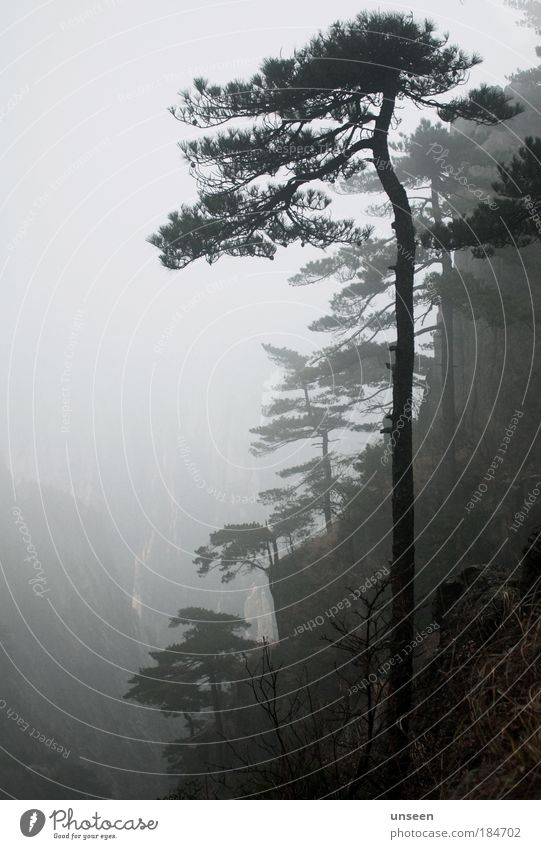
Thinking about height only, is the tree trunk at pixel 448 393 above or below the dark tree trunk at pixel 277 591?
above

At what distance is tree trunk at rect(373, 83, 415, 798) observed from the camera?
24.2 ft

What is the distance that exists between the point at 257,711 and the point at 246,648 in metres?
3.23

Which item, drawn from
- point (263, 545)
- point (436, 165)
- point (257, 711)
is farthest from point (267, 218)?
point (257, 711)

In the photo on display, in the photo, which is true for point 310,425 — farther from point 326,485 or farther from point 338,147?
point 338,147

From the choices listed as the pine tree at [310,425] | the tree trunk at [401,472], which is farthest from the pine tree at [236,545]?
the tree trunk at [401,472]

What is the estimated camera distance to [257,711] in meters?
21.1

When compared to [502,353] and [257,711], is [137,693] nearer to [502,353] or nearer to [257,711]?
[257,711]

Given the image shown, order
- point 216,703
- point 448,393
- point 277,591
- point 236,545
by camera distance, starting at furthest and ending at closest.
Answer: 1. point 277,591
2. point 236,545
3. point 216,703
4. point 448,393

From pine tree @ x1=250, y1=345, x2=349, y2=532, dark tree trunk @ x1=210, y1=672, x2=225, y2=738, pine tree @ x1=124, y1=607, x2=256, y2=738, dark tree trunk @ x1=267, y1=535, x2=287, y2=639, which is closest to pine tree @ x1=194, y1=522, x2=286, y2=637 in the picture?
dark tree trunk @ x1=267, y1=535, x2=287, y2=639

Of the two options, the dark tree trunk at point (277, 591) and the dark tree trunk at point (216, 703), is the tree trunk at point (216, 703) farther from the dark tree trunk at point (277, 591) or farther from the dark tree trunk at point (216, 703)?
the dark tree trunk at point (277, 591)

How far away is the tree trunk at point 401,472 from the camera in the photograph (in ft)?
24.2

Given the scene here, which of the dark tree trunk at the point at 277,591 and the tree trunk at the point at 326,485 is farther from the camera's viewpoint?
the tree trunk at the point at 326,485

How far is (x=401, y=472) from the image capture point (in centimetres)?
815

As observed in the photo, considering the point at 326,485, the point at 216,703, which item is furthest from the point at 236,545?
the point at 216,703
